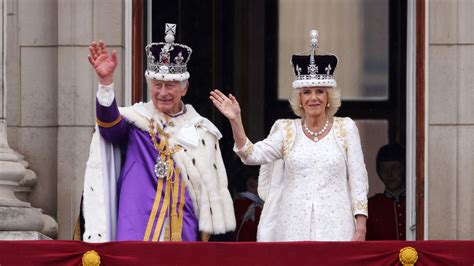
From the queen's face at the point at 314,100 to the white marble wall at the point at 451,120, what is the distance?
233 centimetres

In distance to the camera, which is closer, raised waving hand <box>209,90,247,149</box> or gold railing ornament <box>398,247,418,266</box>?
gold railing ornament <box>398,247,418,266</box>

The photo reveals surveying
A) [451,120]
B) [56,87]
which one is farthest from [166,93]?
[451,120]

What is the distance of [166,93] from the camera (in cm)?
1462

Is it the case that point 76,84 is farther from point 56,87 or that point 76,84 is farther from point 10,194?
point 10,194

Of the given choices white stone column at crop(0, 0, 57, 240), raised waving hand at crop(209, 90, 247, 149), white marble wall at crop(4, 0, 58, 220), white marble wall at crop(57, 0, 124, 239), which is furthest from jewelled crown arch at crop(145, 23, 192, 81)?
white marble wall at crop(4, 0, 58, 220)

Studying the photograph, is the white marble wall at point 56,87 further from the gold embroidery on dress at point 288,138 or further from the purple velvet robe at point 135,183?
the gold embroidery on dress at point 288,138

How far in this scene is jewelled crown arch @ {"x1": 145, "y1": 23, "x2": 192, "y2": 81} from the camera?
14578 millimetres

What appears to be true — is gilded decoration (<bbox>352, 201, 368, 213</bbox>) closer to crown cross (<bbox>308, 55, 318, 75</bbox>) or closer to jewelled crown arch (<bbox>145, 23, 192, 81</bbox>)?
crown cross (<bbox>308, 55, 318, 75</bbox>)

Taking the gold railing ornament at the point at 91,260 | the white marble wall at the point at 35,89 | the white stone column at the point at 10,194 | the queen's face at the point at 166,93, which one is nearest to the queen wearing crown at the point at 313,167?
the queen's face at the point at 166,93

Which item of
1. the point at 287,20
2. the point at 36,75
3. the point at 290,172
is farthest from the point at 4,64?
the point at 287,20

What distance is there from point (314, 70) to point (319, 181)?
28.7 inches

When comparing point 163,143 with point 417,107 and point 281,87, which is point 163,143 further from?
point 281,87

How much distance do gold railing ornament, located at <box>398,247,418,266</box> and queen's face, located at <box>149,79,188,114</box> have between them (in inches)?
80.4

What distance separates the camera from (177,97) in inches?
577
